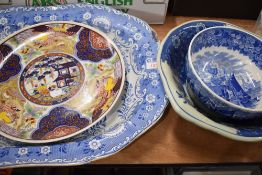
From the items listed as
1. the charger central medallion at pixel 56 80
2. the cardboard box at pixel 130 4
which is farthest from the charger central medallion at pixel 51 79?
the cardboard box at pixel 130 4

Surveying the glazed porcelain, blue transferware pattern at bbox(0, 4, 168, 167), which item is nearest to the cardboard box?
blue transferware pattern at bbox(0, 4, 168, 167)

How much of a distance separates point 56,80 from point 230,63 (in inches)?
12.0

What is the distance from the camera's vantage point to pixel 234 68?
20.5 inches

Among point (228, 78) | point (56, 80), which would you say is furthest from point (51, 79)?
point (228, 78)

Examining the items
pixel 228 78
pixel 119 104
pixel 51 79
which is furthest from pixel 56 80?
pixel 228 78

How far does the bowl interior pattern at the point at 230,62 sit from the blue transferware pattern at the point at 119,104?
0.27 feet

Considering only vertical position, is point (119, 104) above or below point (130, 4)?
below

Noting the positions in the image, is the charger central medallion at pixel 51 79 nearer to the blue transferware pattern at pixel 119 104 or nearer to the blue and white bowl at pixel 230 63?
→ the blue transferware pattern at pixel 119 104

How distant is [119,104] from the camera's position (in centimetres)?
51

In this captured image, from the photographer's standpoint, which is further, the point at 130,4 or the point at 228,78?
the point at 130,4

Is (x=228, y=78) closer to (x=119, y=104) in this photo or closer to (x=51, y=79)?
(x=119, y=104)

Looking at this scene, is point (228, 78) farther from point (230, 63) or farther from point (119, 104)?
point (119, 104)

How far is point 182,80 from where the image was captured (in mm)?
478

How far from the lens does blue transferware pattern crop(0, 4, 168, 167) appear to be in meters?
0.43
